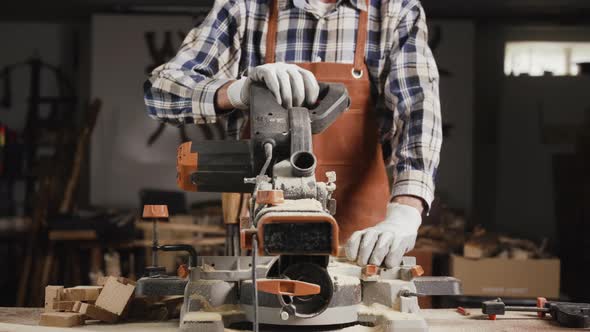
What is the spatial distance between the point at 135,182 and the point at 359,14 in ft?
9.74

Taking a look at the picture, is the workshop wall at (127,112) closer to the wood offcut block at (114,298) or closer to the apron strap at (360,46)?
the apron strap at (360,46)

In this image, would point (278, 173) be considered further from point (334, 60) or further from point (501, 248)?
point (501, 248)

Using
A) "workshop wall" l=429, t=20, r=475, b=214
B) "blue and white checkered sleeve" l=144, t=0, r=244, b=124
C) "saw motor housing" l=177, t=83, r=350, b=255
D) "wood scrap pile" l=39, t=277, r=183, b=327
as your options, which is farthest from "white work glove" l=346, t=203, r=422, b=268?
"workshop wall" l=429, t=20, r=475, b=214

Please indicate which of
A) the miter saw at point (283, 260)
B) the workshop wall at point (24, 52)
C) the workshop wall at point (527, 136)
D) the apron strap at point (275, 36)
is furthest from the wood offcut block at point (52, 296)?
the workshop wall at point (24, 52)

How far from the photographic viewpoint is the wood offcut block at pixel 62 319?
171cm

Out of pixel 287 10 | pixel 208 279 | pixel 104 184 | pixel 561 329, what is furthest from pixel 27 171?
pixel 561 329

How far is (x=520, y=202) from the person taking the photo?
4.34m

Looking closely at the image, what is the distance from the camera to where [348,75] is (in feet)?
7.31

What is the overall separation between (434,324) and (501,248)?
2310 mm

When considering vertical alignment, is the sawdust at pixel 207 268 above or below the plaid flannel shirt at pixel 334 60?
below

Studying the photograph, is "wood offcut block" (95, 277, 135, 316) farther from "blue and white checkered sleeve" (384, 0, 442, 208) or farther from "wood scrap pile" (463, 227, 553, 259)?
"wood scrap pile" (463, 227, 553, 259)

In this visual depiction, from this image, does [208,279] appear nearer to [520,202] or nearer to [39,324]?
[39,324]

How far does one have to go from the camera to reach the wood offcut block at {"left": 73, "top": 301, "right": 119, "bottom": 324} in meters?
1.75

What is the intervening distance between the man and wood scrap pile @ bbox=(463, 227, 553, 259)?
1.82m
